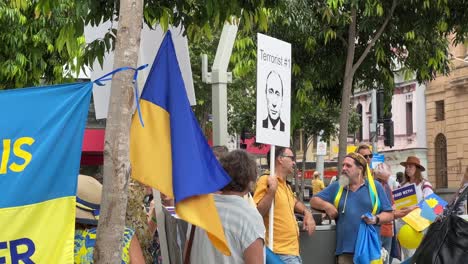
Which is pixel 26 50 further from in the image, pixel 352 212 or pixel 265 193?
pixel 265 193

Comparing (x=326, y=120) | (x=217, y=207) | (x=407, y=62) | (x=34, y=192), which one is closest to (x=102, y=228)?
(x=34, y=192)

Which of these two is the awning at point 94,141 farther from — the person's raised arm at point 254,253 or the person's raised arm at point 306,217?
the person's raised arm at point 254,253

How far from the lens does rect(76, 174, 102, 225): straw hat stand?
4.28m

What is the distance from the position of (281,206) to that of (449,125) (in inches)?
1539

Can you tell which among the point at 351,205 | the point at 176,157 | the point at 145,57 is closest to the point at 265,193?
the point at 351,205

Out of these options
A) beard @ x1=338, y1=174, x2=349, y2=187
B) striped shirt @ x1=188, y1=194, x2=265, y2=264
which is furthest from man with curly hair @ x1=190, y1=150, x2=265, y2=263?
beard @ x1=338, y1=174, x2=349, y2=187

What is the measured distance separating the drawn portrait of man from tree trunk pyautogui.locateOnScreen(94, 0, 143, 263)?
3.64 metres

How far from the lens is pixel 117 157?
3.72m

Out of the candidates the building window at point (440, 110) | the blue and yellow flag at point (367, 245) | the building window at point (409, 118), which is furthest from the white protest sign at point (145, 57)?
the building window at point (409, 118)

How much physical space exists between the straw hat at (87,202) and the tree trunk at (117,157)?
547 millimetres

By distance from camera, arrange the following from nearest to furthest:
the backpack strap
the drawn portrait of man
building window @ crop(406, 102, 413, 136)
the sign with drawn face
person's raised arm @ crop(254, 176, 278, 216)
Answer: person's raised arm @ crop(254, 176, 278, 216), the sign with drawn face, the drawn portrait of man, the backpack strap, building window @ crop(406, 102, 413, 136)

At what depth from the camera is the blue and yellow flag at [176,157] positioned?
169 inches

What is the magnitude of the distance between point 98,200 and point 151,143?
1.31ft

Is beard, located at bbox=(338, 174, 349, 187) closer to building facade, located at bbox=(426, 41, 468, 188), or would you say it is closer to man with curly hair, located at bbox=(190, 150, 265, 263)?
man with curly hair, located at bbox=(190, 150, 265, 263)
